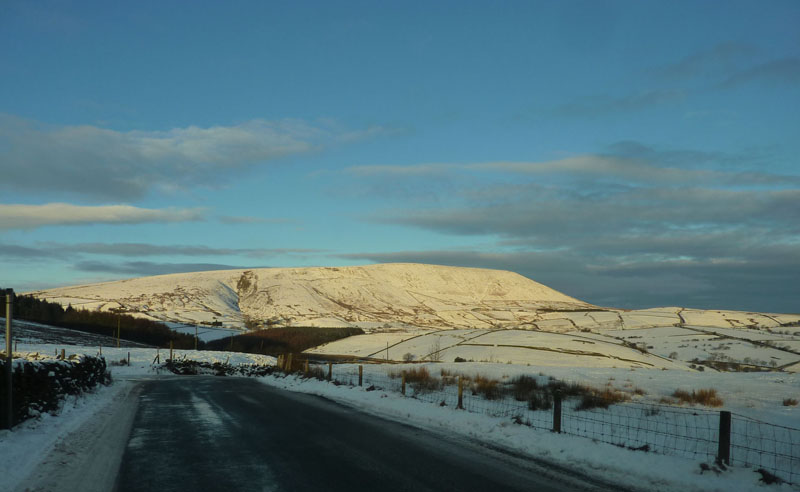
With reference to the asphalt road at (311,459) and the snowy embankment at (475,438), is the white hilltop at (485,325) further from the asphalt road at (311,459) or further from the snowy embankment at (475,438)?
the asphalt road at (311,459)

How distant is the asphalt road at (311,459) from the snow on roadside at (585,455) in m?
0.80

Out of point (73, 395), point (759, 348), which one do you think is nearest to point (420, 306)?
point (759, 348)

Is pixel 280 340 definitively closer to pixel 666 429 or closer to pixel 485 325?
pixel 485 325

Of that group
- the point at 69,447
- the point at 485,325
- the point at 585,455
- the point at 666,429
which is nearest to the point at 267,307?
the point at 485,325

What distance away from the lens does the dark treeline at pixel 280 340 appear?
11356 cm

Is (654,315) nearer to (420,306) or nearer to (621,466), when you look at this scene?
(420,306)

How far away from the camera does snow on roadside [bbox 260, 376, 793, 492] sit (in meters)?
9.48

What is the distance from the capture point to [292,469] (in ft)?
32.5

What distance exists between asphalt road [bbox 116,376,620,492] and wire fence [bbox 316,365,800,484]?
329 centimetres

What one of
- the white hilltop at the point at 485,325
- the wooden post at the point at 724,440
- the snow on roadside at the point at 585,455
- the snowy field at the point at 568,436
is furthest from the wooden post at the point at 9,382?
the white hilltop at the point at 485,325

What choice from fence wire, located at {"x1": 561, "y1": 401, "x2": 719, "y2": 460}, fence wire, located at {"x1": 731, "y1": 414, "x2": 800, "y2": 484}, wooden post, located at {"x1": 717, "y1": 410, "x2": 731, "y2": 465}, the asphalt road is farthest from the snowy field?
the asphalt road

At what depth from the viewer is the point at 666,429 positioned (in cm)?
1514

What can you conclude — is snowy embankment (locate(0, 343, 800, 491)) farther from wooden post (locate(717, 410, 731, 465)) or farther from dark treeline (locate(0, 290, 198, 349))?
dark treeline (locate(0, 290, 198, 349))

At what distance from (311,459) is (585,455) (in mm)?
5315
